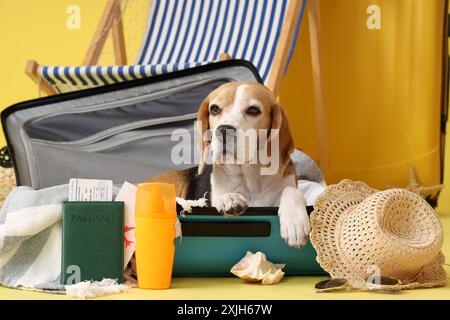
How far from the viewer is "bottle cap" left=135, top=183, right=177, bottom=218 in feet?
4.65

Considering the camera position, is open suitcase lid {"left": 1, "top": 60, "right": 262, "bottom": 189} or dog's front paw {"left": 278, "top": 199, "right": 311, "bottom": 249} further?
open suitcase lid {"left": 1, "top": 60, "right": 262, "bottom": 189}

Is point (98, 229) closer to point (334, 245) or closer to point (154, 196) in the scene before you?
point (154, 196)

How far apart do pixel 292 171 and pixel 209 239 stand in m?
0.30

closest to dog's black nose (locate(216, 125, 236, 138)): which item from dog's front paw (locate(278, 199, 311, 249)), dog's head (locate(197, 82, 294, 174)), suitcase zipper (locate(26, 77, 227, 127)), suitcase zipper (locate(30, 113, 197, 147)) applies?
dog's head (locate(197, 82, 294, 174))

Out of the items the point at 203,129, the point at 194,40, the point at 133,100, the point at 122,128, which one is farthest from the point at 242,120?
the point at 194,40

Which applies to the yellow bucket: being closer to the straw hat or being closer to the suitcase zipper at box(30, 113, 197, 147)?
the suitcase zipper at box(30, 113, 197, 147)

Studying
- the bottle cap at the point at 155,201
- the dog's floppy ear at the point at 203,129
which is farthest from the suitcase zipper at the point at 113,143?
the bottle cap at the point at 155,201

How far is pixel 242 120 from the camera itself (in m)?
1.67

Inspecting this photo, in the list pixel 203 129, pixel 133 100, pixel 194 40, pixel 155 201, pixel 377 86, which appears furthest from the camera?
pixel 377 86

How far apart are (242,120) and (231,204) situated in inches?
8.0

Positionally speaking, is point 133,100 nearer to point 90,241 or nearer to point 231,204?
point 231,204

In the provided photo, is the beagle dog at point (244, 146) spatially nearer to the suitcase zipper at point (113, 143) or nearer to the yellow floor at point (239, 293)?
the yellow floor at point (239, 293)

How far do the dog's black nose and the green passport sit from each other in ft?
1.02

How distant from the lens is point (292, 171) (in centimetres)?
176
